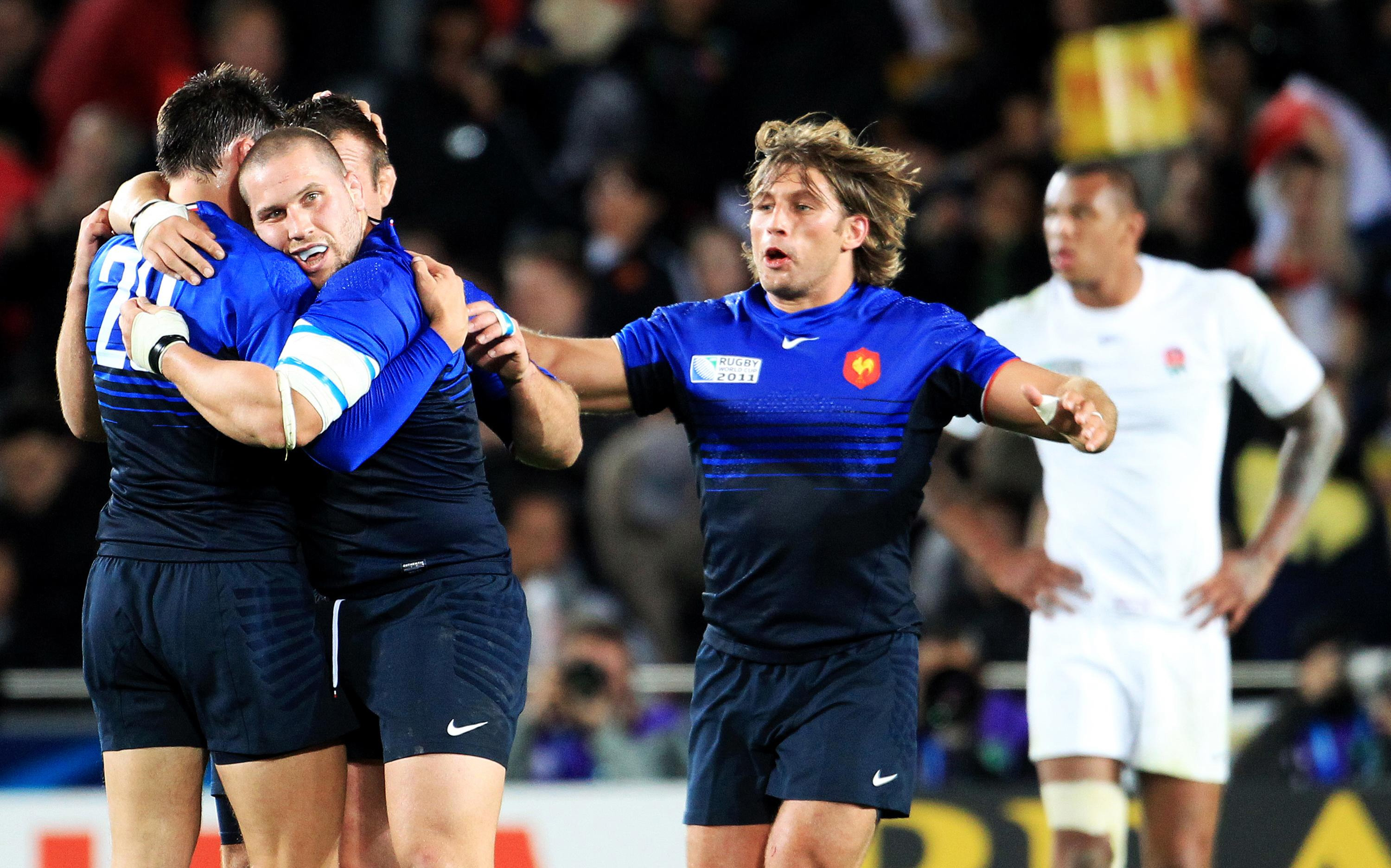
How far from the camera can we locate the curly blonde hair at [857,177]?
16.0 ft

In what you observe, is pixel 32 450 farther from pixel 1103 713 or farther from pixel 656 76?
pixel 1103 713

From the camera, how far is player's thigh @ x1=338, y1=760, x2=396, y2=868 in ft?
14.0

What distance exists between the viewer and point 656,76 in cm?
1067

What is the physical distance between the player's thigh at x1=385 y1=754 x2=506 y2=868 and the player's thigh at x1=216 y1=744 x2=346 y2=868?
0.17m

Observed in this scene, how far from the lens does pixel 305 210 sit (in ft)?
13.3

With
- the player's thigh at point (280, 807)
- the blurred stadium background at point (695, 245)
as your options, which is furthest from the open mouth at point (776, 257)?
the blurred stadium background at point (695, 245)

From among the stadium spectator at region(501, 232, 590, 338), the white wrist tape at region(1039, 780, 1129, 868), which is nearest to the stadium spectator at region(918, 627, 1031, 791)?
the white wrist tape at region(1039, 780, 1129, 868)

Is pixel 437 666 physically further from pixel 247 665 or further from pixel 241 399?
pixel 241 399

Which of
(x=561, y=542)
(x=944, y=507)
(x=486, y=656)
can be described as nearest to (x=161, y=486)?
(x=486, y=656)

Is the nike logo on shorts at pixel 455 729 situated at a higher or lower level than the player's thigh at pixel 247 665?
lower

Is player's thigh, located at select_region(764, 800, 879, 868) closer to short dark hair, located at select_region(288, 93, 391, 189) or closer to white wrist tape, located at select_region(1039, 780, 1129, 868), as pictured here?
white wrist tape, located at select_region(1039, 780, 1129, 868)

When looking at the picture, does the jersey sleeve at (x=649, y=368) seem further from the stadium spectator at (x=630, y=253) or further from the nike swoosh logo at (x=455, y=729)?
the stadium spectator at (x=630, y=253)

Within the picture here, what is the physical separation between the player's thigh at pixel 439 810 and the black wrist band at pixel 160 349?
3.42 ft

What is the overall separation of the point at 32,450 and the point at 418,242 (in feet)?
7.29
